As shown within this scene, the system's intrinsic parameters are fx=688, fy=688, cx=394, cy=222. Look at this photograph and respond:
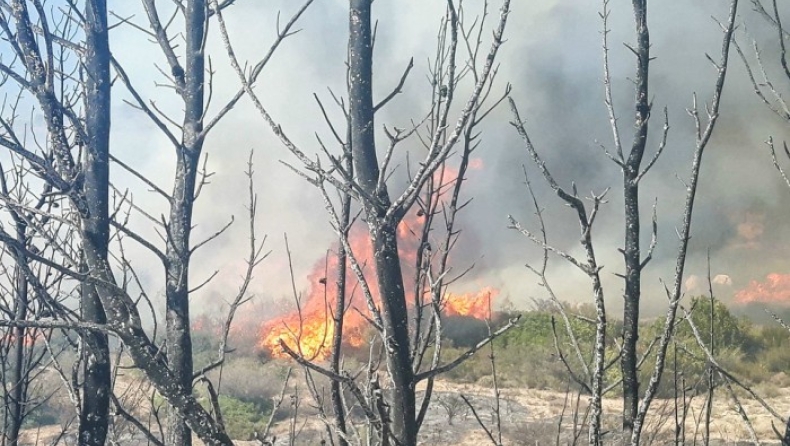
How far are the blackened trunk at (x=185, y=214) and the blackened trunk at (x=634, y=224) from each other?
1660 millimetres

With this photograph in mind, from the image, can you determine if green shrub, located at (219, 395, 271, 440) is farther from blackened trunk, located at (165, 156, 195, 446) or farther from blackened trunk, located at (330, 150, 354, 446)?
blackened trunk, located at (330, 150, 354, 446)

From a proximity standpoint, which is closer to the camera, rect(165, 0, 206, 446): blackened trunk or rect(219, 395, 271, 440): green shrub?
rect(165, 0, 206, 446): blackened trunk

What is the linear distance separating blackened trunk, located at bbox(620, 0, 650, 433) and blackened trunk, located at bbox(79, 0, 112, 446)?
172 centimetres

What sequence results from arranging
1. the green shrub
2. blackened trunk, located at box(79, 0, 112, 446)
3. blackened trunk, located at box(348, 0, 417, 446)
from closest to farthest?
blackened trunk, located at box(348, 0, 417, 446), blackened trunk, located at box(79, 0, 112, 446), the green shrub

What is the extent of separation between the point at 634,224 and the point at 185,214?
1861 millimetres

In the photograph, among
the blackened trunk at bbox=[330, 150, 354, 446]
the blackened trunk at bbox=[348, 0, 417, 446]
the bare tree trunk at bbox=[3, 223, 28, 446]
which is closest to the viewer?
the blackened trunk at bbox=[348, 0, 417, 446]

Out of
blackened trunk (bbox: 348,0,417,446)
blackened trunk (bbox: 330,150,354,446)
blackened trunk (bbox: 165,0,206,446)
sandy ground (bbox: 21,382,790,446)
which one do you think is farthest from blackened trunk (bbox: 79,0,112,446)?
sandy ground (bbox: 21,382,790,446)

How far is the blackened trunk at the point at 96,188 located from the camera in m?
2.53

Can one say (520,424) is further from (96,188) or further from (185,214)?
(96,188)

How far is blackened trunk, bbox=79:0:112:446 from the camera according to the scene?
2.53m

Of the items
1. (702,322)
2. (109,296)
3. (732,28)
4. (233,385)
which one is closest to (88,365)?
(109,296)

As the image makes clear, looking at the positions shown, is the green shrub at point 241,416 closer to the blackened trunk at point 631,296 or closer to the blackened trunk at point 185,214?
the blackened trunk at point 185,214

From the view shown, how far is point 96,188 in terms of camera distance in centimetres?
254

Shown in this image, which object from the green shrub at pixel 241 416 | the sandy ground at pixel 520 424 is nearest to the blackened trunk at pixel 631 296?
the sandy ground at pixel 520 424
